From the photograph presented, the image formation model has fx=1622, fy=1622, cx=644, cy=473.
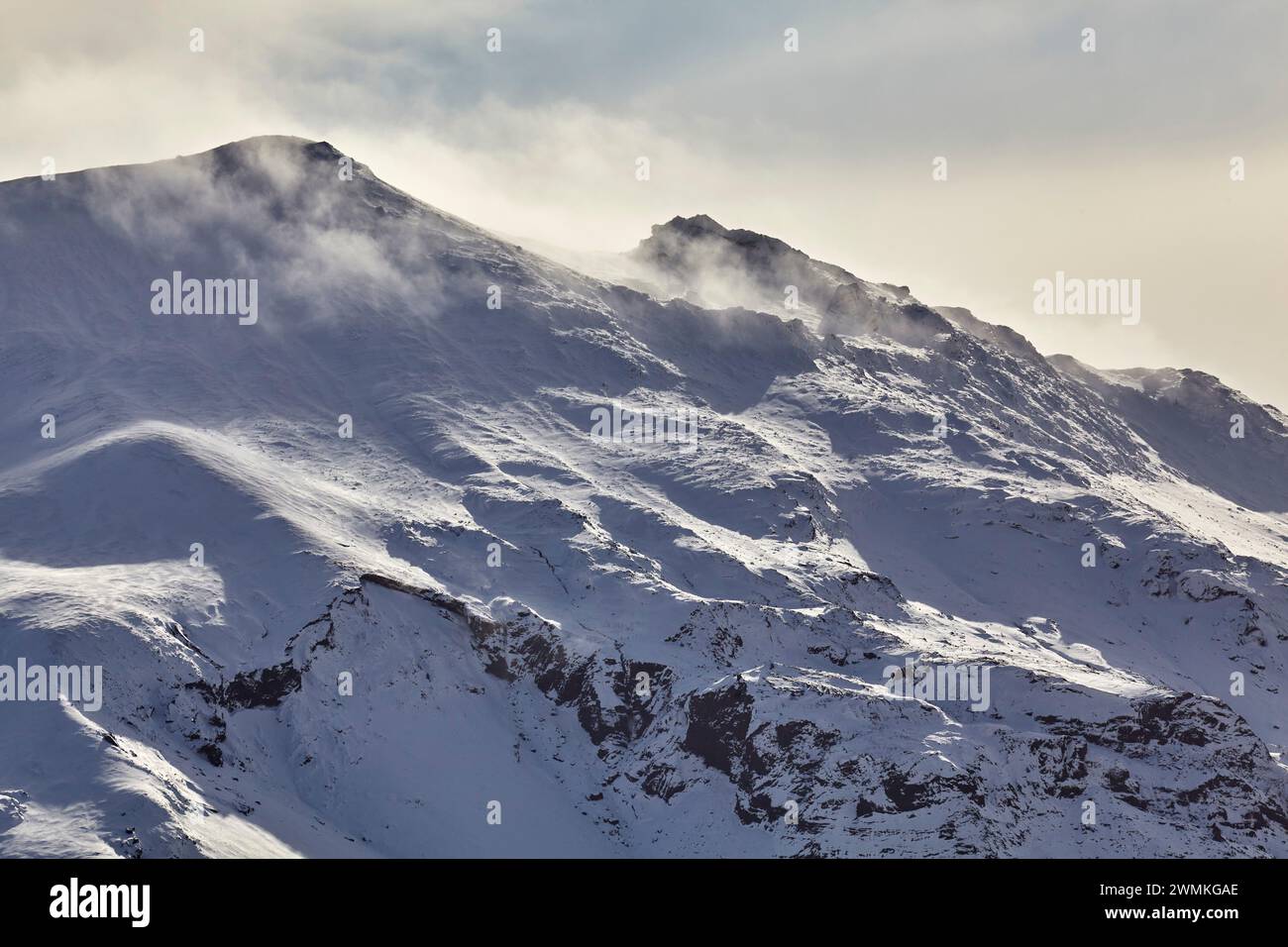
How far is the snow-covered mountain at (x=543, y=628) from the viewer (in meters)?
118

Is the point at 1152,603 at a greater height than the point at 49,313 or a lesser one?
lesser

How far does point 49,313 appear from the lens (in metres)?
186

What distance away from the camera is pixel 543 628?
138 meters

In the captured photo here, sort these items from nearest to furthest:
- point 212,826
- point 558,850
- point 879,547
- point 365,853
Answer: point 212,826 < point 365,853 < point 558,850 < point 879,547

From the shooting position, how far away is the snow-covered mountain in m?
118

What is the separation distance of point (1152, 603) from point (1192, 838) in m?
48.9

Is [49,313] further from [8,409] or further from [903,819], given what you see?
[903,819]

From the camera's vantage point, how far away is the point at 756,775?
4970 inches

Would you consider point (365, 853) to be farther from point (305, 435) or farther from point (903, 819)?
point (305, 435)
